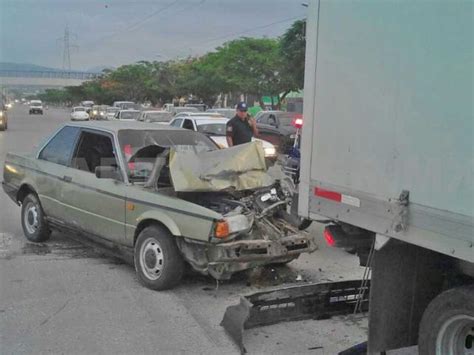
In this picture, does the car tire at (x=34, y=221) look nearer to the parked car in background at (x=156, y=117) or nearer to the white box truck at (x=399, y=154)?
the white box truck at (x=399, y=154)

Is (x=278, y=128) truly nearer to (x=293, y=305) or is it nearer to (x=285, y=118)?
(x=285, y=118)

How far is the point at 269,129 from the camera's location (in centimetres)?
2116

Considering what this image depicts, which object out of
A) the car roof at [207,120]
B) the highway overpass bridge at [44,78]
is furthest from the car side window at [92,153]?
the highway overpass bridge at [44,78]

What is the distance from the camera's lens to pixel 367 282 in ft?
15.0

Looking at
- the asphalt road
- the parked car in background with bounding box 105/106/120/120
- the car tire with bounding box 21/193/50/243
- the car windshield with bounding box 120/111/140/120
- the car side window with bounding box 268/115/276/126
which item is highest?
the car side window with bounding box 268/115/276/126

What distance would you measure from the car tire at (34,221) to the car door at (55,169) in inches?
6.2

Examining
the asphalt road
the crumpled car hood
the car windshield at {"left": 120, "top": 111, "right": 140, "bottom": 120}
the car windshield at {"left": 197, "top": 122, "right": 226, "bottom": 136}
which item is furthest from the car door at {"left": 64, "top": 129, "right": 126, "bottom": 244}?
the car windshield at {"left": 120, "top": 111, "right": 140, "bottom": 120}

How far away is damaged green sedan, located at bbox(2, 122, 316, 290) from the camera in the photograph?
5.28 metres

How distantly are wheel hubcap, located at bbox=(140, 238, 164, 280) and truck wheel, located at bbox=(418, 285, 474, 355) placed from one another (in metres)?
2.85

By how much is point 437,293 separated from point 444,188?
0.94 m

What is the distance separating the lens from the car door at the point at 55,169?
6.79m

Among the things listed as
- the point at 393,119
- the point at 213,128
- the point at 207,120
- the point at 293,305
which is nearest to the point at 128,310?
the point at 293,305

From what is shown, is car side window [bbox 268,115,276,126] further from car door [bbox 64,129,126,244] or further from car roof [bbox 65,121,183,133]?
car door [bbox 64,129,126,244]

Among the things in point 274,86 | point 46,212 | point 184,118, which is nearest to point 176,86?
point 274,86
